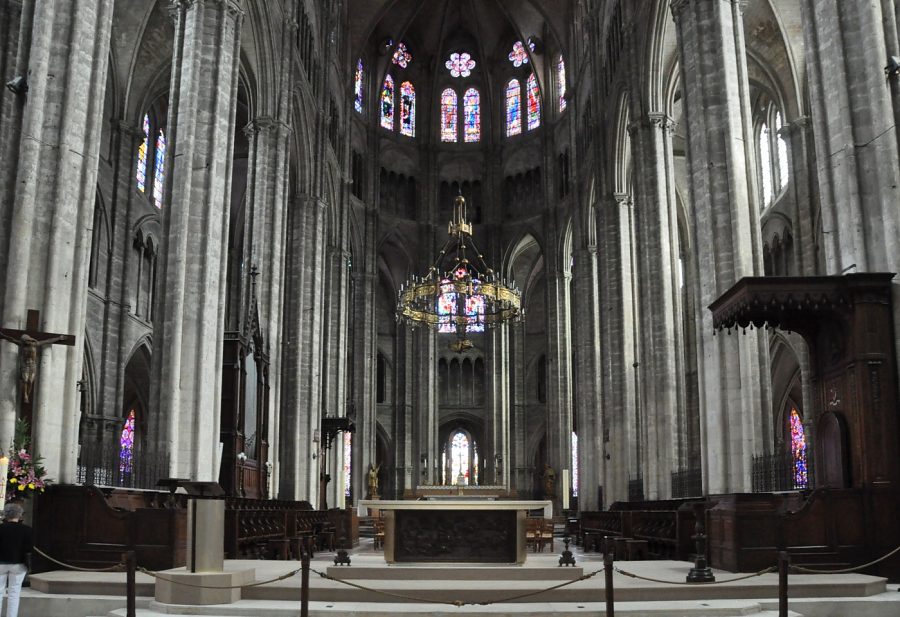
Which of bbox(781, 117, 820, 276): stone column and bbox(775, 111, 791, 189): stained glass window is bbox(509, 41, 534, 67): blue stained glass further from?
bbox(781, 117, 820, 276): stone column

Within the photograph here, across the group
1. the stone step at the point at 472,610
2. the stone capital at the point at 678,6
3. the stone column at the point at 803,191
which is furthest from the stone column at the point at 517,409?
the stone step at the point at 472,610

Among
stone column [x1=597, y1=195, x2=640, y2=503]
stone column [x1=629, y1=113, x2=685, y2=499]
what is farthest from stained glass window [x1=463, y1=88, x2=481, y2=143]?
stone column [x1=629, y1=113, x2=685, y2=499]

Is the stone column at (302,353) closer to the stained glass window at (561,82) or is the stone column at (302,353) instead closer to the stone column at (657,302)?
the stone column at (657,302)

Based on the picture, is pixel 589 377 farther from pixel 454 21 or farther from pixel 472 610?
pixel 472 610

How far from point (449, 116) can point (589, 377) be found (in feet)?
67.0

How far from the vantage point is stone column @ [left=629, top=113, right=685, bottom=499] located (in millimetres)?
23531

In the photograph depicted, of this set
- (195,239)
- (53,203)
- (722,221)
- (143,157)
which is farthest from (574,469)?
(53,203)

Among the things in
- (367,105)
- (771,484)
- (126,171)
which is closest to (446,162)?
(367,105)

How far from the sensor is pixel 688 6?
18719mm

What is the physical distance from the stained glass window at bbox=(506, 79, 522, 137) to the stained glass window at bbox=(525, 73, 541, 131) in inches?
22.6

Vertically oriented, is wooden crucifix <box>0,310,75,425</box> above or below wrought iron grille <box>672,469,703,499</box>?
above

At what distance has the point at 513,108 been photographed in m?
48.4

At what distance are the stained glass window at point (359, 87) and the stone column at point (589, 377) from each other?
14929mm

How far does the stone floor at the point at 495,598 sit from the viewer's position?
9.66m
